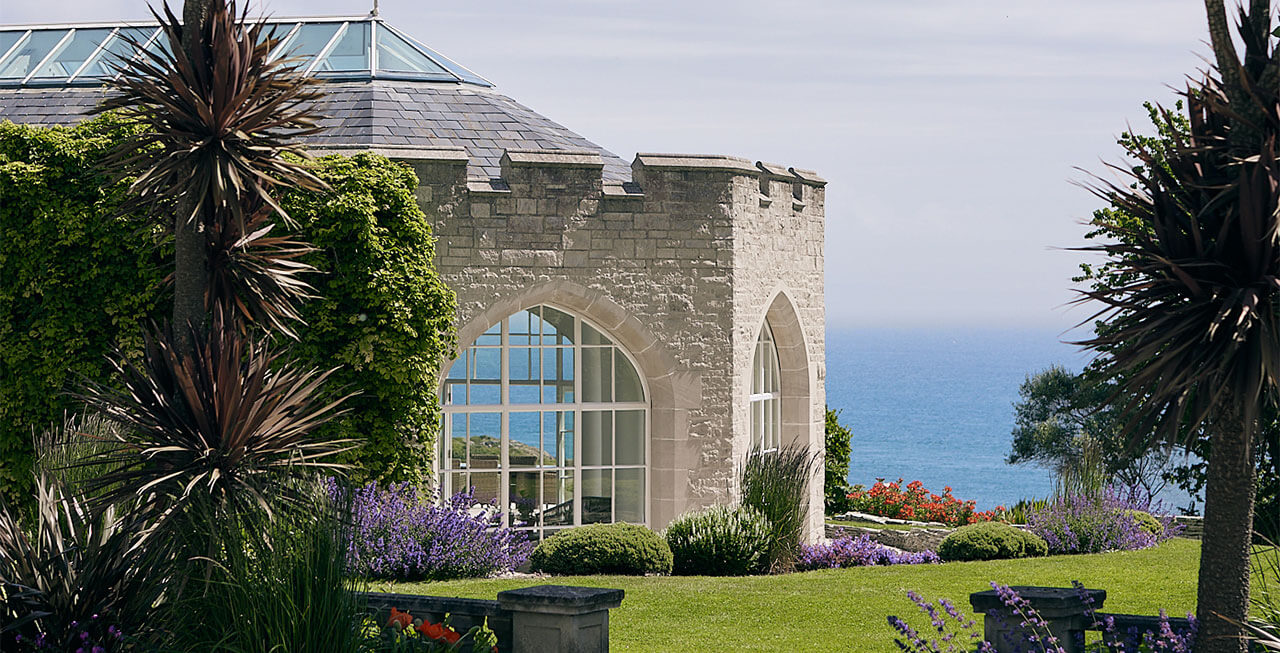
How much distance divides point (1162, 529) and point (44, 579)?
1220 cm

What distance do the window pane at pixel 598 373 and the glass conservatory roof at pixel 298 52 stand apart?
508cm

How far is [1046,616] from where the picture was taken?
619cm

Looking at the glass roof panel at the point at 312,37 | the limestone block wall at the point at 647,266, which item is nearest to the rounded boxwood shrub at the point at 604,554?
the limestone block wall at the point at 647,266

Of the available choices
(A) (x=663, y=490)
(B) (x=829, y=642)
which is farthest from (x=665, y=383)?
(B) (x=829, y=642)

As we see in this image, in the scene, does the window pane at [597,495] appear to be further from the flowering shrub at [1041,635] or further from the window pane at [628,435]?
the flowering shrub at [1041,635]

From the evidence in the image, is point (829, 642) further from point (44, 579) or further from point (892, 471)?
point (892, 471)

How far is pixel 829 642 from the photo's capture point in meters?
7.92

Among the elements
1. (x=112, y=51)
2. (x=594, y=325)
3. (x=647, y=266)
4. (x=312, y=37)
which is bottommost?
(x=594, y=325)

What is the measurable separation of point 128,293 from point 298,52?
6435 mm

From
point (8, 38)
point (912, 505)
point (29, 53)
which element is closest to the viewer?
point (29, 53)

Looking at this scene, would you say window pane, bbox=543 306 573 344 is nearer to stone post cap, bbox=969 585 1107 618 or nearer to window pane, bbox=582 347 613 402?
window pane, bbox=582 347 613 402

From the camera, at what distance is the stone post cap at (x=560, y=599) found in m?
5.95

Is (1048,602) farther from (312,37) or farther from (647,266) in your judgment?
(312,37)

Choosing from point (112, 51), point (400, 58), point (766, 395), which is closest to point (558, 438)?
point (766, 395)
